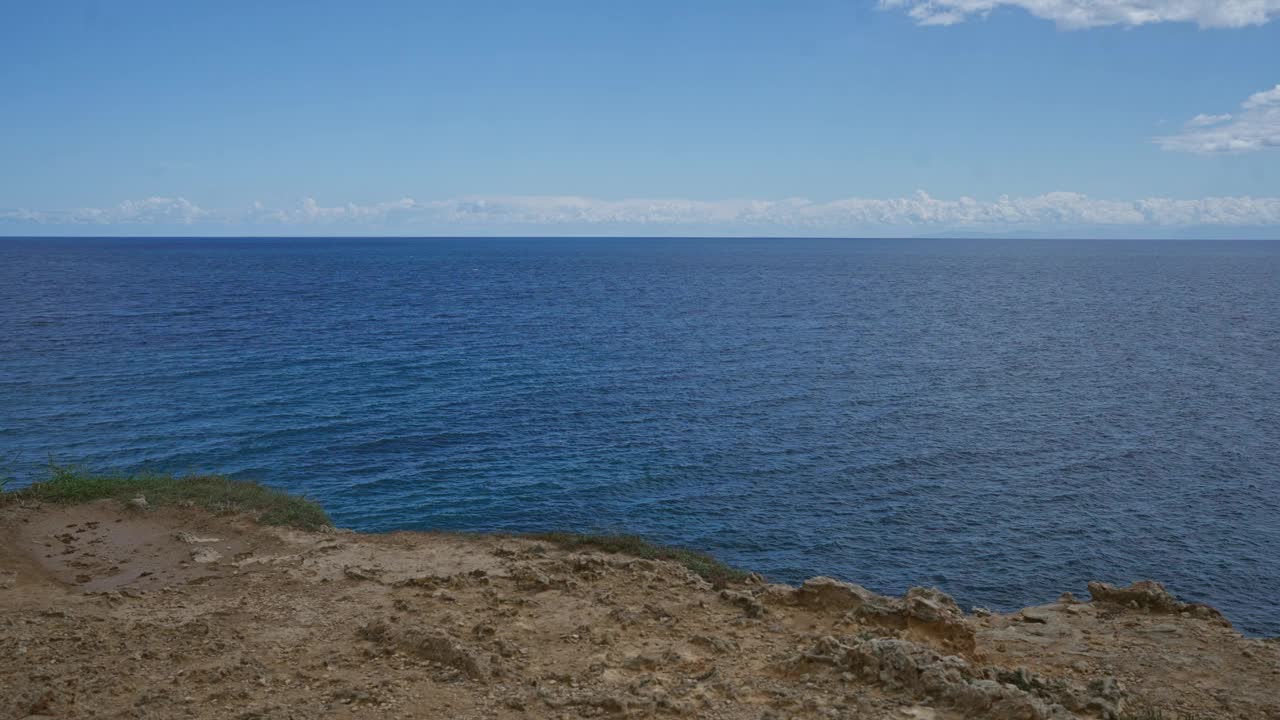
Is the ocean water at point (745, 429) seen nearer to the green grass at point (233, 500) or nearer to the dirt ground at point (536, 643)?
the green grass at point (233, 500)

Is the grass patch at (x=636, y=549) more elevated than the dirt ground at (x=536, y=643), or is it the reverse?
the dirt ground at (x=536, y=643)

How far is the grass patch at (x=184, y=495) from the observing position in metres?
29.2

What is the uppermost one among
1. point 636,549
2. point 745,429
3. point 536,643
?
point 536,643

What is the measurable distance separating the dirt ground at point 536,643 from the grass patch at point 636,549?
1.42m

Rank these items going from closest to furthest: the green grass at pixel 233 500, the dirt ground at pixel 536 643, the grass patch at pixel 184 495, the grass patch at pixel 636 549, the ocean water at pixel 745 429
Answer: the dirt ground at pixel 536 643
the grass patch at pixel 636 549
the green grass at pixel 233 500
the grass patch at pixel 184 495
the ocean water at pixel 745 429

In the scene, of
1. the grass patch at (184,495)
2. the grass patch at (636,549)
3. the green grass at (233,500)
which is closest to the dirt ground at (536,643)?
the grass patch at (636,549)

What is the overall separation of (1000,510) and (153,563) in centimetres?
3261

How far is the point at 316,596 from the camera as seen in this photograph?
21.7 m

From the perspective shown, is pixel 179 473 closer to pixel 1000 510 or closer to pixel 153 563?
pixel 153 563

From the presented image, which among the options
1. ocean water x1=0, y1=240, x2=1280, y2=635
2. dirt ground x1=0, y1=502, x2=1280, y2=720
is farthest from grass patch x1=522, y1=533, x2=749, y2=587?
ocean water x1=0, y1=240, x2=1280, y2=635

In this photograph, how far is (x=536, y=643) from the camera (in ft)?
61.8

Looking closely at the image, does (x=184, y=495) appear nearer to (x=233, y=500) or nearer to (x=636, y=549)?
(x=233, y=500)

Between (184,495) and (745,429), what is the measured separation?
2826 centimetres

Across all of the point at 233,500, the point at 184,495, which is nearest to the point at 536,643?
the point at 233,500
